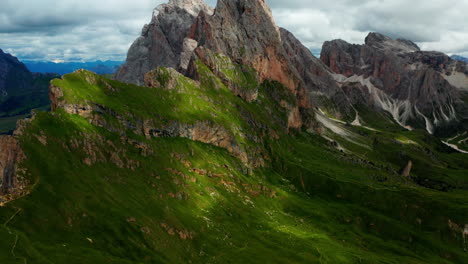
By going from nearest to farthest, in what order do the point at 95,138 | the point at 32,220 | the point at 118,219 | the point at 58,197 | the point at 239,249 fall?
the point at 32,220
the point at 58,197
the point at 118,219
the point at 239,249
the point at 95,138

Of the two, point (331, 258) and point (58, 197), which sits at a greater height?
point (58, 197)

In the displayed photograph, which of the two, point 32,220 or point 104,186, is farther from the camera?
point 104,186

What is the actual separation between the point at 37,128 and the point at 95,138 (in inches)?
1194

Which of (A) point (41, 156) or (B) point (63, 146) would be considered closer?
(A) point (41, 156)

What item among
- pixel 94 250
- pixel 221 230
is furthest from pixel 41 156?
pixel 221 230

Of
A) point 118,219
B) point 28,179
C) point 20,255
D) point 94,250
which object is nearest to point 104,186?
point 118,219

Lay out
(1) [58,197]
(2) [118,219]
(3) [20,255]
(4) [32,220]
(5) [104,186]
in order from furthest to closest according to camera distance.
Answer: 1. (5) [104,186]
2. (2) [118,219]
3. (1) [58,197]
4. (4) [32,220]
5. (3) [20,255]

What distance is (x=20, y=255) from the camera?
103062 mm

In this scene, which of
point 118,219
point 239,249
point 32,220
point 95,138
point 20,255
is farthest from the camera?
point 95,138

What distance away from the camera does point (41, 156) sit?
153375mm

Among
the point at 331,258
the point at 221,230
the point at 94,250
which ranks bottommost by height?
the point at 331,258

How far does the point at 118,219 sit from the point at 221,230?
195ft

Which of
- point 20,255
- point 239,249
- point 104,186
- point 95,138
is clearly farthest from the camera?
point 95,138

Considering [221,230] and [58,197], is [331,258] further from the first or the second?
→ [58,197]
